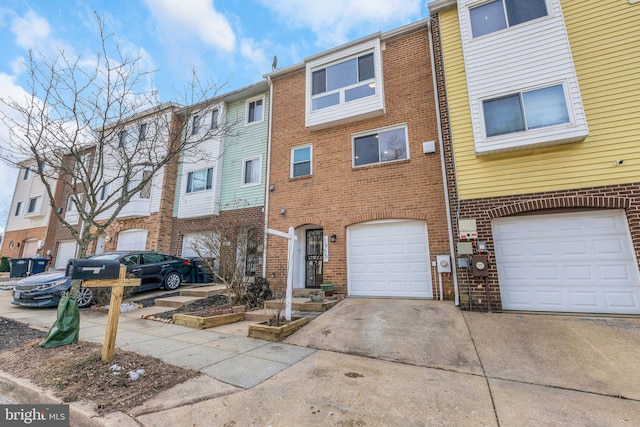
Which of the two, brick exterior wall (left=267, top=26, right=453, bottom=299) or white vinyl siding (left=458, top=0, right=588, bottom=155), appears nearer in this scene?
white vinyl siding (left=458, top=0, right=588, bottom=155)

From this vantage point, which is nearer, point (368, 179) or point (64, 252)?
point (368, 179)

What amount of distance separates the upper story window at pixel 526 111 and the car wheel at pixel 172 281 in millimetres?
10929

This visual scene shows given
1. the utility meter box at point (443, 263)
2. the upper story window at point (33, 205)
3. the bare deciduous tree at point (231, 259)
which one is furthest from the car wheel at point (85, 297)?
the upper story window at point (33, 205)

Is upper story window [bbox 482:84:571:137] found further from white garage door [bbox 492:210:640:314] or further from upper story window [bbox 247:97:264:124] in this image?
upper story window [bbox 247:97:264:124]

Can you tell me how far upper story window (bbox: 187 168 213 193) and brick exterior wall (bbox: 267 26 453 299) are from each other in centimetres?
365

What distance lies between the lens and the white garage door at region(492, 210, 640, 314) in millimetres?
5780

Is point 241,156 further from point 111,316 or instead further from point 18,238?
point 18,238

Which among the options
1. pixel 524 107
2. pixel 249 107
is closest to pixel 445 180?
pixel 524 107

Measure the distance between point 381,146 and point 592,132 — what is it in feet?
16.5

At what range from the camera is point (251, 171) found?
39.0 ft

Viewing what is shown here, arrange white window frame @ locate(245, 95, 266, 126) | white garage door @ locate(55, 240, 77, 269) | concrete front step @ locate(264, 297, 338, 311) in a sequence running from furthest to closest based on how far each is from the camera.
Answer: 1. white garage door @ locate(55, 240, 77, 269)
2. white window frame @ locate(245, 95, 266, 126)
3. concrete front step @ locate(264, 297, 338, 311)

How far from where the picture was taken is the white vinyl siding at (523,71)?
6.18m

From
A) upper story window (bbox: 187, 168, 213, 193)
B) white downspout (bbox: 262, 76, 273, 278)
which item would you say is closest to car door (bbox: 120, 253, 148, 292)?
white downspout (bbox: 262, 76, 273, 278)

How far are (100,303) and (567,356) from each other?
34.6 ft
